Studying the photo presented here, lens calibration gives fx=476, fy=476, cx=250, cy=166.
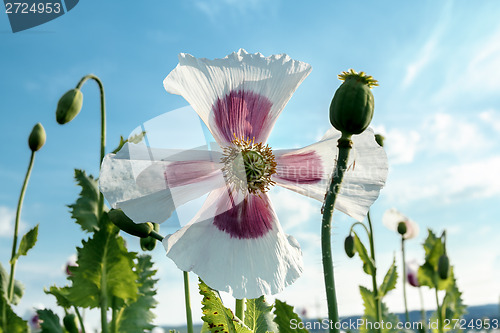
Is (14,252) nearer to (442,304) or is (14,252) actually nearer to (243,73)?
(243,73)

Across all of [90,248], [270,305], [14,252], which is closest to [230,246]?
[270,305]

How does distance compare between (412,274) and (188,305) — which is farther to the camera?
(412,274)

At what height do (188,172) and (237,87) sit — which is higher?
(237,87)

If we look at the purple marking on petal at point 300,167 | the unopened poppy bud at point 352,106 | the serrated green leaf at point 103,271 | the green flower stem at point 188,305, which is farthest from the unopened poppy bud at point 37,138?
the unopened poppy bud at point 352,106

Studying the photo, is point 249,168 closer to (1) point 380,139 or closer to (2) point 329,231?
(2) point 329,231

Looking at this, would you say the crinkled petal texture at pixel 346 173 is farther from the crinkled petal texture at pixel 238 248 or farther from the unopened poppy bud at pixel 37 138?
the unopened poppy bud at pixel 37 138

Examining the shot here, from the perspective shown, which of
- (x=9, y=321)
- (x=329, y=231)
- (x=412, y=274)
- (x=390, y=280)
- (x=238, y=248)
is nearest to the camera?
(x=329, y=231)

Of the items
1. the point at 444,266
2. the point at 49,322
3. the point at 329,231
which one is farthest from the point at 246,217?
the point at 444,266

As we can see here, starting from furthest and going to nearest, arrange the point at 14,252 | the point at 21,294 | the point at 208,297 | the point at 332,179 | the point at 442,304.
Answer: the point at 442,304
the point at 21,294
the point at 14,252
the point at 208,297
the point at 332,179
